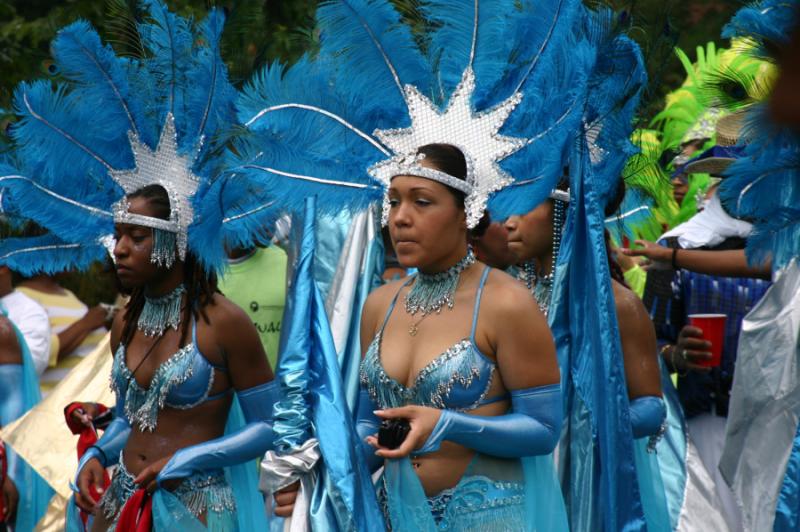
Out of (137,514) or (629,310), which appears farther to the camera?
(629,310)

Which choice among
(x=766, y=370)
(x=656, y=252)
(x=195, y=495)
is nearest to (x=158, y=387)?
(x=195, y=495)

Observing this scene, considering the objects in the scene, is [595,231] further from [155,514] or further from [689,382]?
[689,382]

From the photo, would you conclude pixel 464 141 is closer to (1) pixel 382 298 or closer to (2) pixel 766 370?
(1) pixel 382 298

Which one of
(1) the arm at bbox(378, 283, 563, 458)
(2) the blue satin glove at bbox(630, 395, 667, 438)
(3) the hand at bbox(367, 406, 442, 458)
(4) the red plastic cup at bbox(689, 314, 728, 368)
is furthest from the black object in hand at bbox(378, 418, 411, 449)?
(4) the red plastic cup at bbox(689, 314, 728, 368)

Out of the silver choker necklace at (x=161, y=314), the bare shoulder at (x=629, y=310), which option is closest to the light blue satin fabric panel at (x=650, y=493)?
the bare shoulder at (x=629, y=310)

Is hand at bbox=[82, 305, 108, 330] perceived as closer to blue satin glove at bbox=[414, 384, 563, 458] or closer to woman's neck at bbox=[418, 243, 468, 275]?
woman's neck at bbox=[418, 243, 468, 275]

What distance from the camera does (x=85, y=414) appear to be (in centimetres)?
495

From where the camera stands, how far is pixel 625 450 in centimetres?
381

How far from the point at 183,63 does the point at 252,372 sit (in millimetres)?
1205

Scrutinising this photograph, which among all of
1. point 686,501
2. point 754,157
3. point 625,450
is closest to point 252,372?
point 625,450

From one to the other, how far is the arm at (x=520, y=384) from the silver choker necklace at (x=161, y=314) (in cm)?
132

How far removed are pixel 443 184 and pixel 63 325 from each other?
4.50 metres

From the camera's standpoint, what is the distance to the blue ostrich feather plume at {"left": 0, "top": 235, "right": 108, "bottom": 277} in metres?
4.79

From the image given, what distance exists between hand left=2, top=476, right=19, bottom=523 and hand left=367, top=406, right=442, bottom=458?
3.70 metres
